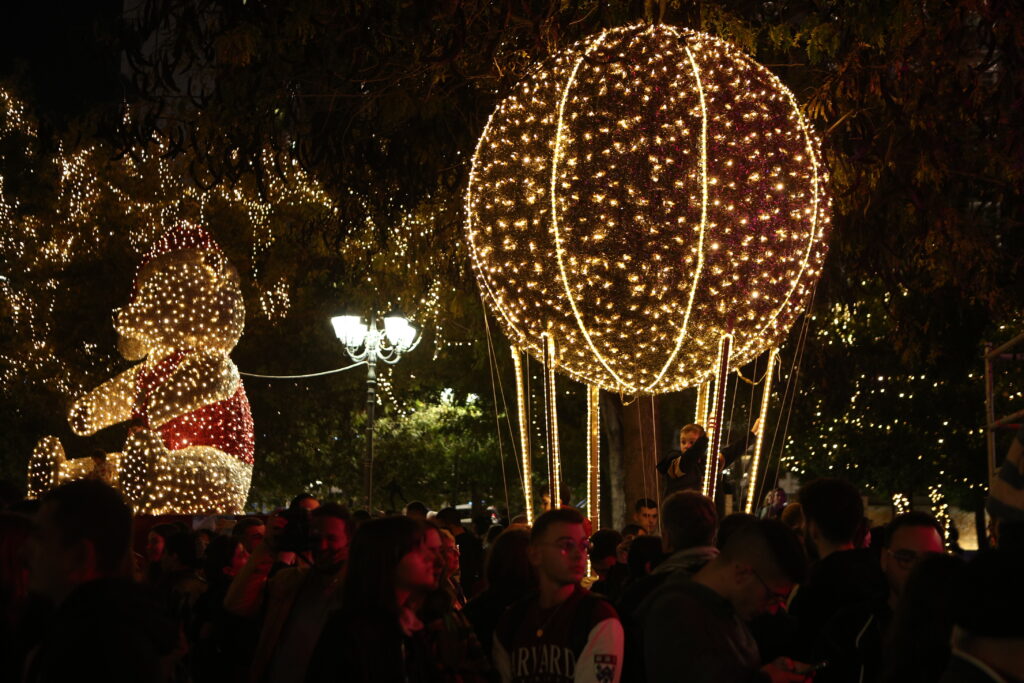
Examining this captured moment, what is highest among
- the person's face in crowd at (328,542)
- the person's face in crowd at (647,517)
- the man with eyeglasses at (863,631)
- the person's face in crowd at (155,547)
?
the person's face in crowd at (647,517)

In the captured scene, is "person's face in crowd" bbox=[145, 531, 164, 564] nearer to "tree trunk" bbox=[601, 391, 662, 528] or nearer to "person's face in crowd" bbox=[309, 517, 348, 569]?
"person's face in crowd" bbox=[309, 517, 348, 569]

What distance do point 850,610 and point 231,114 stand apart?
9969 millimetres

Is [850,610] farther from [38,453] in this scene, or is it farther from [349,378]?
[349,378]

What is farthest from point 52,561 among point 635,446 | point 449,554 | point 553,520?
point 635,446

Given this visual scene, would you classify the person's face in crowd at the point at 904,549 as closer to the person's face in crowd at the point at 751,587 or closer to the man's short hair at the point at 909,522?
the man's short hair at the point at 909,522

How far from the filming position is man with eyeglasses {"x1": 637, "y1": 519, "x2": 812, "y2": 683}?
4.66 metres

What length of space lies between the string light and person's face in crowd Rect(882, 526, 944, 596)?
1616 cm

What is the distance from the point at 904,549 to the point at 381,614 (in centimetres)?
205

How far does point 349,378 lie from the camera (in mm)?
32594

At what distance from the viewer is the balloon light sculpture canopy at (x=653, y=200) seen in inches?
385

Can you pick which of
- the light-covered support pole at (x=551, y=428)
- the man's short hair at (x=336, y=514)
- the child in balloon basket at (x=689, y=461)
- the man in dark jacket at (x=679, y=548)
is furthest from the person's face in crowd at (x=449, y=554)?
the child in balloon basket at (x=689, y=461)

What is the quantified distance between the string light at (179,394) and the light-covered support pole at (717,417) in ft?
39.3

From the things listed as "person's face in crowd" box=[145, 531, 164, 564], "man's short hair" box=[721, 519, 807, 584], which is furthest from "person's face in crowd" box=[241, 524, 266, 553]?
"man's short hair" box=[721, 519, 807, 584]

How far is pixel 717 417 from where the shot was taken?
408 inches
